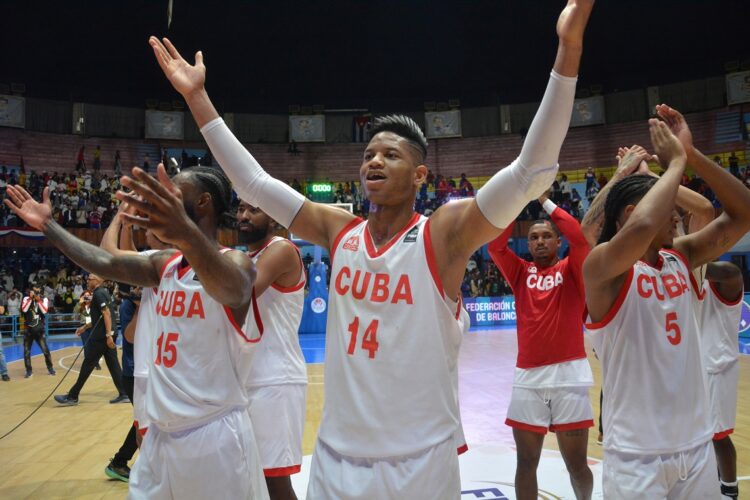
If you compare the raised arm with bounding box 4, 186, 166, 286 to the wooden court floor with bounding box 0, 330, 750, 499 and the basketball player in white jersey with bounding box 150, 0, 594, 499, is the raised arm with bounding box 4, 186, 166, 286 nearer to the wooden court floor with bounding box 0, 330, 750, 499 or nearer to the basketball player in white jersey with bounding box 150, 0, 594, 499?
the basketball player in white jersey with bounding box 150, 0, 594, 499

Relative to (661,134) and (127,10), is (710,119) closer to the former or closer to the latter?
(127,10)

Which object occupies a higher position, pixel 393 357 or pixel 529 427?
pixel 393 357

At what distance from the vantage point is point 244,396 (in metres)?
2.61

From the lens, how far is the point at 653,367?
2438mm

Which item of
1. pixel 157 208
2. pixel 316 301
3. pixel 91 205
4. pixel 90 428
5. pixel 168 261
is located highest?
pixel 91 205

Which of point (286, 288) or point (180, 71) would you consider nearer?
point (180, 71)

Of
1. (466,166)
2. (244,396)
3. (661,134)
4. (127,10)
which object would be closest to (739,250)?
(466,166)


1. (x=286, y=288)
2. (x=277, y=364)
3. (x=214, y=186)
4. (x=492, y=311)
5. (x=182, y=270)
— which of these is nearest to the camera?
(x=182, y=270)

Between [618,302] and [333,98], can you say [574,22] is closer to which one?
[618,302]

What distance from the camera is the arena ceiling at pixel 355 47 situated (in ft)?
72.0

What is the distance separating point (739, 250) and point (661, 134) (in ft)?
60.1

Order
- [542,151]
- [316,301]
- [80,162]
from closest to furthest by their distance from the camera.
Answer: [542,151] < [316,301] < [80,162]

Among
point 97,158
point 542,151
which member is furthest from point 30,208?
point 97,158

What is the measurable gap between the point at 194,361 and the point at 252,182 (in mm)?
835
